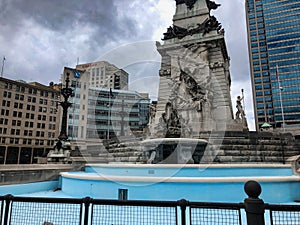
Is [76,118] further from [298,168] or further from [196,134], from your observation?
[298,168]

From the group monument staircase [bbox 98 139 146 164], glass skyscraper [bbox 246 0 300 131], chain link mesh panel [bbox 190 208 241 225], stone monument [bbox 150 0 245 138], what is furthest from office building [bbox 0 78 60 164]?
glass skyscraper [bbox 246 0 300 131]

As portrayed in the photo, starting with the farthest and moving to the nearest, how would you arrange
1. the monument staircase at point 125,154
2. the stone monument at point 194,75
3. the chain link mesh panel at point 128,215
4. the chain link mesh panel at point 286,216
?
the stone monument at point 194,75, the monument staircase at point 125,154, the chain link mesh panel at point 128,215, the chain link mesh panel at point 286,216

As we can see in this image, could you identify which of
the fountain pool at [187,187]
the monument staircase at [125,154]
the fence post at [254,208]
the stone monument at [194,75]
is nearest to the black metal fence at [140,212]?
the fence post at [254,208]

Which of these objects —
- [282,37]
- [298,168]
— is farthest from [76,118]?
[282,37]

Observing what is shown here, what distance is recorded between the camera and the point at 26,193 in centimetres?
1043

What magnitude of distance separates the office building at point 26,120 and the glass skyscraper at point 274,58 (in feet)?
251

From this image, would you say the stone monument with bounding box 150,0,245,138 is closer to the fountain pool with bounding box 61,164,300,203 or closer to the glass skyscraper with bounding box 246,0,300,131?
the fountain pool with bounding box 61,164,300,203

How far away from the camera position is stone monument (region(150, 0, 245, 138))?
1852cm

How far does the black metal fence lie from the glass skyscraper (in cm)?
8969

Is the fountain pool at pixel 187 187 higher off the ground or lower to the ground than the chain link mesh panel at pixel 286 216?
lower

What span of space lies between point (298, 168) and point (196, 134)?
6.89 m

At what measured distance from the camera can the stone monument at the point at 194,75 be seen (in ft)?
60.7

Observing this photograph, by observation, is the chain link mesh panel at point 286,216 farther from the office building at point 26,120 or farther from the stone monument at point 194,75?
the office building at point 26,120

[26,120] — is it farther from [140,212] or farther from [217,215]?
[217,215]
